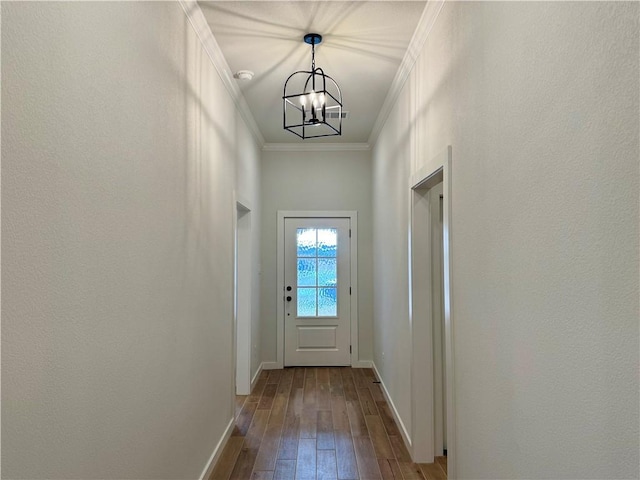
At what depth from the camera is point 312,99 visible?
2.37 m

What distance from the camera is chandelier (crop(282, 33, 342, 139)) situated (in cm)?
239

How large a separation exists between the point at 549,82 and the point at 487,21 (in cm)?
58

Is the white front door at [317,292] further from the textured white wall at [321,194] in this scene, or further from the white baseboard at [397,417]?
the white baseboard at [397,417]

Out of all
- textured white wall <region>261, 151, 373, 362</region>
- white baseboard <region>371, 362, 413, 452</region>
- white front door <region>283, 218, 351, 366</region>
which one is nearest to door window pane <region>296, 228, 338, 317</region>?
white front door <region>283, 218, 351, 366</region>

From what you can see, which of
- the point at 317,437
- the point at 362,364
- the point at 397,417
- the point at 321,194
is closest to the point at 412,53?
the point at 321,194

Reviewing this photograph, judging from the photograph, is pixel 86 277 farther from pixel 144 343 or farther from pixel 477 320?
pixel 477 320

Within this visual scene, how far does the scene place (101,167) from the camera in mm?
1345

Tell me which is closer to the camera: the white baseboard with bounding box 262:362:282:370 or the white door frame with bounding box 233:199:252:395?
the white door frame with bounding box 233:199:252:395

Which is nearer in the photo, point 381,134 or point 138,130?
point 138,130

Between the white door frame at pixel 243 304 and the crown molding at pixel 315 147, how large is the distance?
1216mm

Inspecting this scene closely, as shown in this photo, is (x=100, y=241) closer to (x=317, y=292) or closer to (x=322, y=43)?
(x=322, y=43)

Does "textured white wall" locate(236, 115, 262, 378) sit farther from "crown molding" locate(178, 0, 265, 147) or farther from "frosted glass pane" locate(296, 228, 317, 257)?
"frosted glass pane" locate(296, 228, 317, 257)

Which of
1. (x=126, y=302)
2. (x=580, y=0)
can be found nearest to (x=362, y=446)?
(x=126, y=302)

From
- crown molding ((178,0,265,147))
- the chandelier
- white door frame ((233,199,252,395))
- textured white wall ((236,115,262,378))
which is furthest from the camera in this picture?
white door frame ((233,199,252,395))
